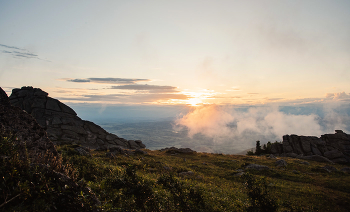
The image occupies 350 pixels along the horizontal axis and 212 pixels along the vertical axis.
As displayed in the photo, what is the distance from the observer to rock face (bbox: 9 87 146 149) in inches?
2189

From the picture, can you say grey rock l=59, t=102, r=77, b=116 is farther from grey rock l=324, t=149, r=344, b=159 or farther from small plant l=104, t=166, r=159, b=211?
grey rock l=324, t=149, r=344, b=159

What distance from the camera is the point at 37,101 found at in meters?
58.7

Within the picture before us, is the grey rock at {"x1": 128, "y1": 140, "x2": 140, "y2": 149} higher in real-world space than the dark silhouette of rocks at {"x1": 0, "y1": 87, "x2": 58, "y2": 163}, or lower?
lower

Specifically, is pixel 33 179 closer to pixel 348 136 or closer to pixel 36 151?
pixel 36 151

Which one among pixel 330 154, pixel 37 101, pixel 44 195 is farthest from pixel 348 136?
pixel 37 101

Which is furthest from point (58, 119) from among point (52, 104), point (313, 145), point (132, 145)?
point (313, 145)

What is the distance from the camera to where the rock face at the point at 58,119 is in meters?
55.6

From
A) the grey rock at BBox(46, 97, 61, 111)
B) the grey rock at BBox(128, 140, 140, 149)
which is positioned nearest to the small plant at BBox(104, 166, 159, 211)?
the grey rock at BBox(128, 140, 140, 149)

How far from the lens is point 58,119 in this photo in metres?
58.0

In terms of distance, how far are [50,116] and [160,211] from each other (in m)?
64.4

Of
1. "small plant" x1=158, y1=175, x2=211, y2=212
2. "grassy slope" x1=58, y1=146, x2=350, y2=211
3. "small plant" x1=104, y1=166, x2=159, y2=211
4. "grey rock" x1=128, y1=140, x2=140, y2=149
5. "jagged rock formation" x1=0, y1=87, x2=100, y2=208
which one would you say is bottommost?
"grey rock" x1=128, y1=140, x2=140, y2=149

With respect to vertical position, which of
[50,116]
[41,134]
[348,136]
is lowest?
[348,136]

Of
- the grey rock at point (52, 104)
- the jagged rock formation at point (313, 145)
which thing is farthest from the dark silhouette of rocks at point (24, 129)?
the jagged rock formation at point (313, 145)

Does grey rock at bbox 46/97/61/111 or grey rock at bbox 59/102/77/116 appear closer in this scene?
grey rock at bbox 46/97/61/111
